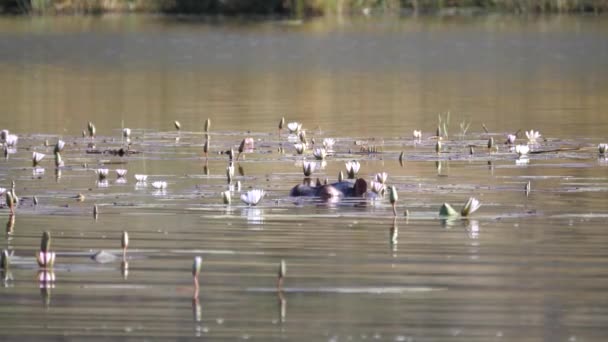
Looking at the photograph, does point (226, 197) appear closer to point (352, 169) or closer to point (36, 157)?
point (352, 169)

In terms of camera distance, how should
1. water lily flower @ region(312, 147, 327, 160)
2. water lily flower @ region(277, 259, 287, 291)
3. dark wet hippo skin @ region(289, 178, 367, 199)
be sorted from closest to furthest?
water lily flower @ region(277, 259, 287, 291) < dark wet hippo skin @ region(289, 178, 367, 199) < water lily flower @ region(312, 147, 327, 160)

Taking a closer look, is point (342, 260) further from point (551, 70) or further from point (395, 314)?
point (551, 70)

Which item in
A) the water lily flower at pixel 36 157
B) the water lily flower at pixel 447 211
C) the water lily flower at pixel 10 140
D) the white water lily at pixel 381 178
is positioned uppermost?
A: the water lily flower at pixel 10 140

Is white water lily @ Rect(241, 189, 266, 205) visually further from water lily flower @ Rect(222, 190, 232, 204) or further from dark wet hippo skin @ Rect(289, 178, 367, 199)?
dark wet hippo skin @ Rect(289, 178, 367, 199)

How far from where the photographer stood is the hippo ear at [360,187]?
8.56m

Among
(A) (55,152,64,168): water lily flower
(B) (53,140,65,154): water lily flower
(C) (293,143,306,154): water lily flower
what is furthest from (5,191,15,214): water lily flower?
(C) (293,143,306,154): water lily flower

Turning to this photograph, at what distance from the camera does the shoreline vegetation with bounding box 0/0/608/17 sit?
38.4 metres

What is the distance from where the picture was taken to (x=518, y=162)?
34.3 feet

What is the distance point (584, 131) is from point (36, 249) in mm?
6799

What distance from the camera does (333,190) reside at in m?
8.59

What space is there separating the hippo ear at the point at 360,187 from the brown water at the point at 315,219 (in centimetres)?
17

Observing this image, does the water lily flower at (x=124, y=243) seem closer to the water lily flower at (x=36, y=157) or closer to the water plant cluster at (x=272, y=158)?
the water plant cluster at (x=272, y=158)

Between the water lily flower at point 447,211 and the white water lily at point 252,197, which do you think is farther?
the white water lily at point 252,197

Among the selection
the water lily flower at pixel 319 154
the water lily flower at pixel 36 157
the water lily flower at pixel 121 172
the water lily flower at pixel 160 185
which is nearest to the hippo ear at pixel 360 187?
the water lily flower at pixel 160 185
